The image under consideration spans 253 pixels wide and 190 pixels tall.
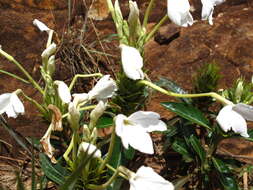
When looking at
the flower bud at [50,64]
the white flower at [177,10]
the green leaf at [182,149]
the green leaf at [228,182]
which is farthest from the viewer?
the green leaf at [182,149]

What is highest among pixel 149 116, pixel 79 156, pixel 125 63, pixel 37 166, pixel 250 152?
pixel 125 63

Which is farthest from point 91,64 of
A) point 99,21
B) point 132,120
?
point 132,120

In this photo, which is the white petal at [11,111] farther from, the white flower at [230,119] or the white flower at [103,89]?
the white flower at [230,119]

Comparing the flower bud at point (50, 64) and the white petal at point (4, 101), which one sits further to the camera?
the flower bud at point (50, 64)

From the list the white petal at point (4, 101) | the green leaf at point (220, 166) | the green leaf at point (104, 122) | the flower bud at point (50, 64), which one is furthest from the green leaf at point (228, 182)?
the white petal at point (4, 101)

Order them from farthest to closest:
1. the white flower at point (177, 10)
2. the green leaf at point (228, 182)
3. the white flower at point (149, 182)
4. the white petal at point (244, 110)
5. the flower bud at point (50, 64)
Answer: the green leaf at point (228, 182) < the flower bud at point (50, 64) < the white flower at point (177, 10) < the white petal at point (244, 110) < the white flower at point (149, 182)

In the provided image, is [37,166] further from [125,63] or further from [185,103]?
Result: [125,63]
